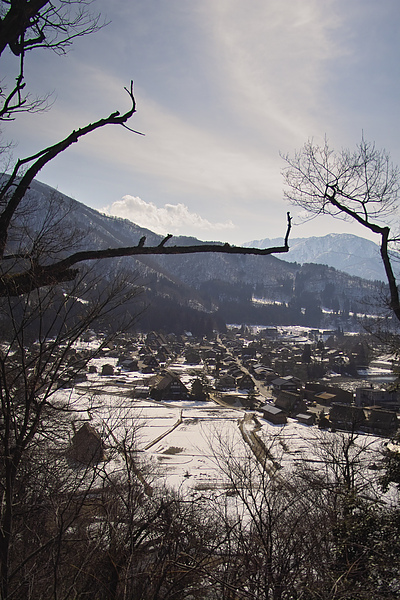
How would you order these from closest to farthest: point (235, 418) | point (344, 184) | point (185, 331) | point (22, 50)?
1. point (22, 50)
2. point (344, 184)
3. point (235, 418)
4. point (185, 331)

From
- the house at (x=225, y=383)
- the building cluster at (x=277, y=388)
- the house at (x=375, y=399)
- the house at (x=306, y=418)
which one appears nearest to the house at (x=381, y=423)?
the building cluster at (x=277, y=388)

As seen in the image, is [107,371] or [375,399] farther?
[107,371]

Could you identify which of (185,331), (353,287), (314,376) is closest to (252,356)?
(314,376)

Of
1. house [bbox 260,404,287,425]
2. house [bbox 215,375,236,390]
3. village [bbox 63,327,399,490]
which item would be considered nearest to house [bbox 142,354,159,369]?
village [bbox 63,327,399,490]

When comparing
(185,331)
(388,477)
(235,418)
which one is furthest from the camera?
(185,331)

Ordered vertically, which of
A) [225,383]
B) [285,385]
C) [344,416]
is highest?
[344,416]

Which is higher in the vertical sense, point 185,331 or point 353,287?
point 353,287

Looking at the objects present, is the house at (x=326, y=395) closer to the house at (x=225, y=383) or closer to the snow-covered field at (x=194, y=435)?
the house at (x=225, y=383)

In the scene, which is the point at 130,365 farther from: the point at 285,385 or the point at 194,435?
the point at 194,435

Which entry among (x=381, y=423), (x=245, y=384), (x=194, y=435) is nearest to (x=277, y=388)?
(x=245, y=384)

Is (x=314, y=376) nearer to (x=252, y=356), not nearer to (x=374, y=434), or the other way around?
(x=252, y=356)

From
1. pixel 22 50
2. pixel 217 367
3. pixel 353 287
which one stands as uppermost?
pixel 353 287
